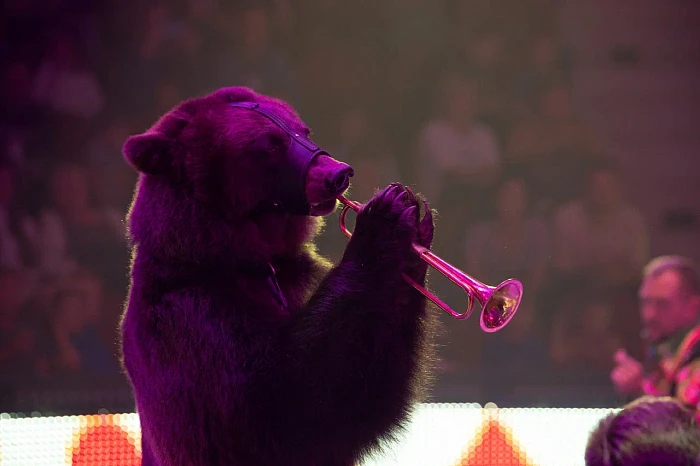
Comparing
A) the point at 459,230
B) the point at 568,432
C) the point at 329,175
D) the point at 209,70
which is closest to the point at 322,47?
the point at 209,70

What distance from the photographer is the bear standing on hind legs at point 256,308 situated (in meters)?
1.21

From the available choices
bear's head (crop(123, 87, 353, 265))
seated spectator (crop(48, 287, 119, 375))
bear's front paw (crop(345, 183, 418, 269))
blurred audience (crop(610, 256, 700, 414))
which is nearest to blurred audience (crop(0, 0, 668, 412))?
seated spectator (crop(48, 287, 119, 375))

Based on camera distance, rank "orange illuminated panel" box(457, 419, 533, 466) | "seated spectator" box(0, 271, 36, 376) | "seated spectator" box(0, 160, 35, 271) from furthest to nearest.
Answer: "seated spectator" box(0, 160, 35, 271), "seated spectator" box(0, 271, 36, 376), "orange illuminated panel" box(457, 419, 533, 466)

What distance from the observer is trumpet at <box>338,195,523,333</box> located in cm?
133

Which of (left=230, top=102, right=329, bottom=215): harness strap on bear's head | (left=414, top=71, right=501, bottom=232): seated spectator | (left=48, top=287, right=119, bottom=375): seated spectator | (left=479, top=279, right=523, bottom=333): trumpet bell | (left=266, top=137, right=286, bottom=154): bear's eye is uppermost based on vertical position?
(left=266, top=137, right=286, bottom=154): bear's eye

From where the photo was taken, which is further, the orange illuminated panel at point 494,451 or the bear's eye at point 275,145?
the orange illuminated panel at point 494,451

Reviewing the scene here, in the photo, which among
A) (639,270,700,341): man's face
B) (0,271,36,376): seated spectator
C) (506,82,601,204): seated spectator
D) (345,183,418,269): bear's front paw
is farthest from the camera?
(506,82,601,204): seated spectator

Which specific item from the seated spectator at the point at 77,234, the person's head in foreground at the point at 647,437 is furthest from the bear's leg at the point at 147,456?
the seated spectator at the point at 77,234

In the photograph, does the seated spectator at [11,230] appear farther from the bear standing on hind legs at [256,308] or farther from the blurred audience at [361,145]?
the bear standing on hind legs at [256,308]

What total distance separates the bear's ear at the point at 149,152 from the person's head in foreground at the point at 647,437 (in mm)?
1082

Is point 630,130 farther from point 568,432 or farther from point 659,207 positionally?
point 568,432

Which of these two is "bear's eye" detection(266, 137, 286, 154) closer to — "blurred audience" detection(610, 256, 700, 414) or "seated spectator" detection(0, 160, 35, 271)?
"blurred audience" detection(610, 256, 700, 414)

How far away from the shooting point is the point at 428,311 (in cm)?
145

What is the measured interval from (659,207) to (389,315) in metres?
4.37
